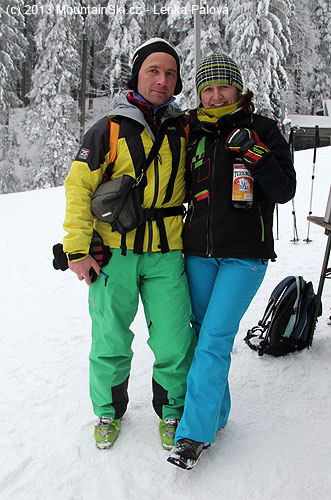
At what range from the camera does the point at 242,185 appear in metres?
2.20

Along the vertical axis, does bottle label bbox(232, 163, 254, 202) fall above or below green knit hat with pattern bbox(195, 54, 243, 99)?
below

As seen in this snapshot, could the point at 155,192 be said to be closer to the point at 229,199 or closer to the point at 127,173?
the point at 127,173

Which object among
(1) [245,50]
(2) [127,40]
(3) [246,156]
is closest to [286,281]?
(3) [246,156]

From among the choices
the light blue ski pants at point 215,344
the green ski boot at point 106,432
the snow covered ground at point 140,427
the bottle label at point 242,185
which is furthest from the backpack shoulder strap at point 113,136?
the snow covered ground at point 140,427

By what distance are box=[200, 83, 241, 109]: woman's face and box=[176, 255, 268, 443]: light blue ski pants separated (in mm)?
861

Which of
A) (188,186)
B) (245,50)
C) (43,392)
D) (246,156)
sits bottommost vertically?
(43,392)

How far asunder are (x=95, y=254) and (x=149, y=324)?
1.82ft

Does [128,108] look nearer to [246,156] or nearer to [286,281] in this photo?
[246,156]

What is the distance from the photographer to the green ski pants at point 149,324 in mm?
2391

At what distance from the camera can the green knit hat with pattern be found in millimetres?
2275

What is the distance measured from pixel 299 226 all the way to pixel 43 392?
591 cm

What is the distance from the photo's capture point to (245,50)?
18.4 meters

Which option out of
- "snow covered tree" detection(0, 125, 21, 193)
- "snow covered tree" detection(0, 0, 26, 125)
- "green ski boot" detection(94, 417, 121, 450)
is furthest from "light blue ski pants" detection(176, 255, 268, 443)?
"snow covered tree" detection(0, 0, 26, 125)

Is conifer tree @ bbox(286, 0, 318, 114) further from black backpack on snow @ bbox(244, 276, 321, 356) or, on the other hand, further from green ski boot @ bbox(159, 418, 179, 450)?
green ski boot @ bbox(159, 418, 179, 450)
